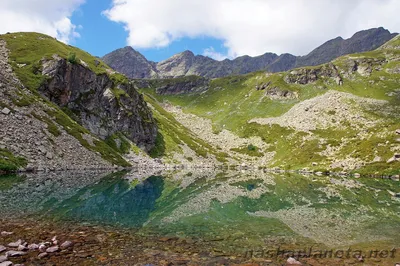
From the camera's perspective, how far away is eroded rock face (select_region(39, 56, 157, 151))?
325ft

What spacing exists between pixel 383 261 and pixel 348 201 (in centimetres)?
2668

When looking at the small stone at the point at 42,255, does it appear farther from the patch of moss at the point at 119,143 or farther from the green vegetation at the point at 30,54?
the patch of moss at the point at 119,143

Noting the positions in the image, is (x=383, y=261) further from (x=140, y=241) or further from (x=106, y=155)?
(x=106, y=155)

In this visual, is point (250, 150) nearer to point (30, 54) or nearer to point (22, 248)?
point (30, 54)

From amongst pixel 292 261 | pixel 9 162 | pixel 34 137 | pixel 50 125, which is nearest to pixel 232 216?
pixel 292 261

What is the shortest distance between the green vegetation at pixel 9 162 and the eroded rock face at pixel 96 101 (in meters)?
38.4

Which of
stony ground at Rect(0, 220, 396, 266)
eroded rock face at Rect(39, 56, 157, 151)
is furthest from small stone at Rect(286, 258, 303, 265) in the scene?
eroded rock face at Rect(39, 56, 157, 151)

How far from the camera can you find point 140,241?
1927 centimetres

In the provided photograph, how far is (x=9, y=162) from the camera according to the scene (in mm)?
56875

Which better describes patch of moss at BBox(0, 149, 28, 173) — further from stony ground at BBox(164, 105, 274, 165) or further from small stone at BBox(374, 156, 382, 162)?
stony ground at BBox(164, 105, 274, 165)

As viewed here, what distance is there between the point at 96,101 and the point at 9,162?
5505 cm

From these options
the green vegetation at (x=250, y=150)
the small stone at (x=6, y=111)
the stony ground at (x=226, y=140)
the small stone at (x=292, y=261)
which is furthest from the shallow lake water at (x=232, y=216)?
the green vegetation at (x=250, y=150)

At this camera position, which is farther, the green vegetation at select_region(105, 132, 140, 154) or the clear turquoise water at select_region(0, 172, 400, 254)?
the green vegetation at select_region(105, 132, 140, 154)

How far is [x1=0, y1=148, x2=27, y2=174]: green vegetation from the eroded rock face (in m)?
38.4
